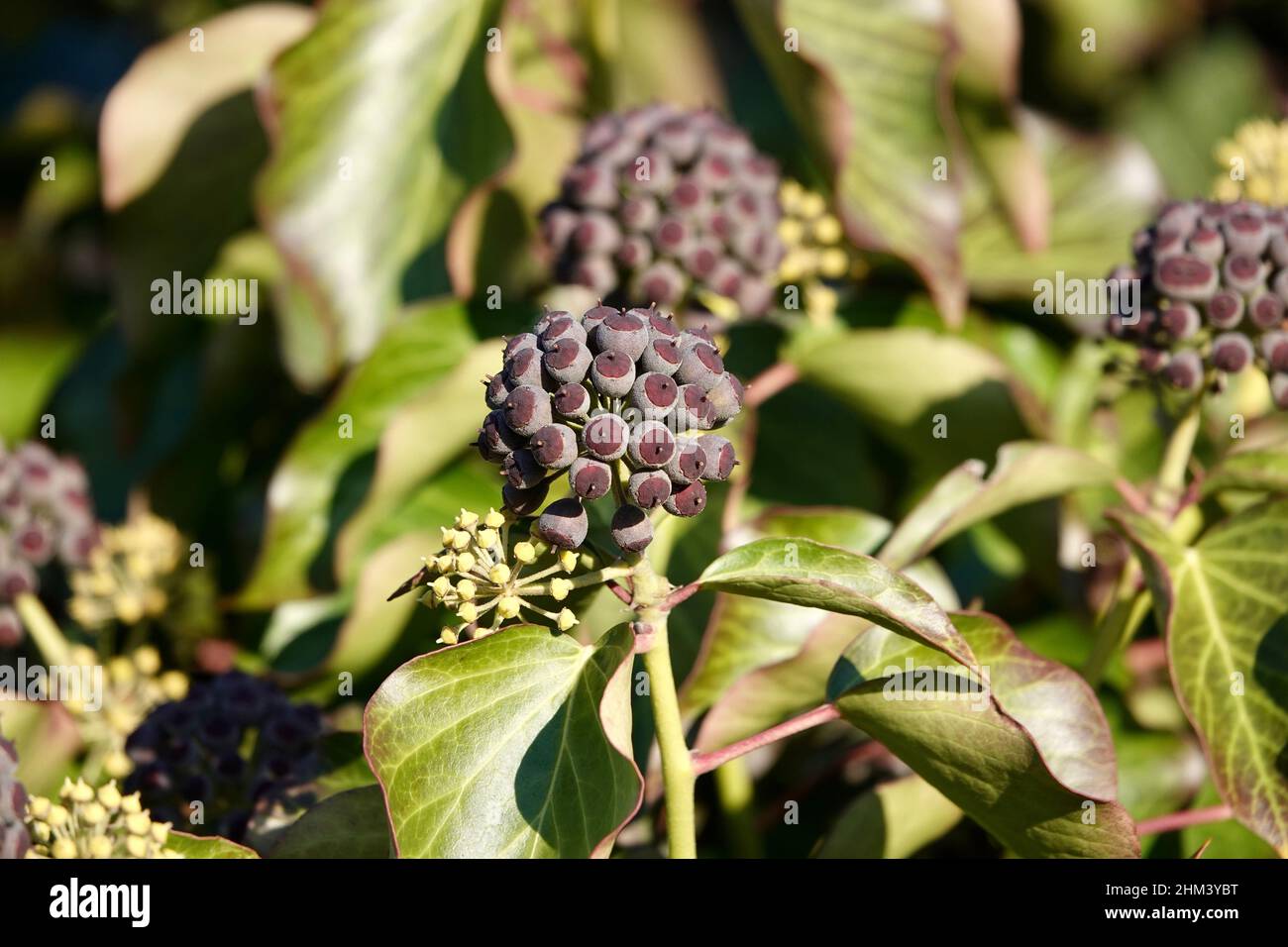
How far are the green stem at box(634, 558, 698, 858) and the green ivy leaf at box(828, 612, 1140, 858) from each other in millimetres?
155

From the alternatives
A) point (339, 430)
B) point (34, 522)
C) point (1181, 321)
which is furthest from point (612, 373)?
point (34, 522)

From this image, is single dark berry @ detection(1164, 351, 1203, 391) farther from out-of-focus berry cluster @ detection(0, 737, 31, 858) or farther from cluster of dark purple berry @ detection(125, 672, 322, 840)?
out-of-focus berry cluster @ detection(0, 737, 31, 858)

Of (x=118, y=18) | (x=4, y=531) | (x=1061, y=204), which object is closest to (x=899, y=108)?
(x=1061, y=204)

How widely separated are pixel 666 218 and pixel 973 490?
1.58ft

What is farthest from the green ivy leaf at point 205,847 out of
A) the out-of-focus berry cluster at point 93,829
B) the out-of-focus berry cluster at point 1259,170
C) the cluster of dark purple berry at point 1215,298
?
the out-of-focus berry cluster at point 1259,170

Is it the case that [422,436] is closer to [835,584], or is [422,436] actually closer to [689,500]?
[689,500]

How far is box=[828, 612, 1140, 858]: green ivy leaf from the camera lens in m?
1.02

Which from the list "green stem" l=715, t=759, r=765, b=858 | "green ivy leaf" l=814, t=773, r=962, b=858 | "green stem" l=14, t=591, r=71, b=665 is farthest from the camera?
"green stem" l=14, t=591, r=71, b=665

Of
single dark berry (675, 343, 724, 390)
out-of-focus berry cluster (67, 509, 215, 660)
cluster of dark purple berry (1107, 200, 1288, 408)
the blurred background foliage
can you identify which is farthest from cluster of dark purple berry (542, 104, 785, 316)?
out-of-focus berry cluster (67, 509, 215, 660)

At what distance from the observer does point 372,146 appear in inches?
66.7

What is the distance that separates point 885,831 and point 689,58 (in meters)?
1.51

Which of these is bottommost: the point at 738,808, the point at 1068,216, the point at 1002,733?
the point at 738,808

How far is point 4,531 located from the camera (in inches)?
62.3
